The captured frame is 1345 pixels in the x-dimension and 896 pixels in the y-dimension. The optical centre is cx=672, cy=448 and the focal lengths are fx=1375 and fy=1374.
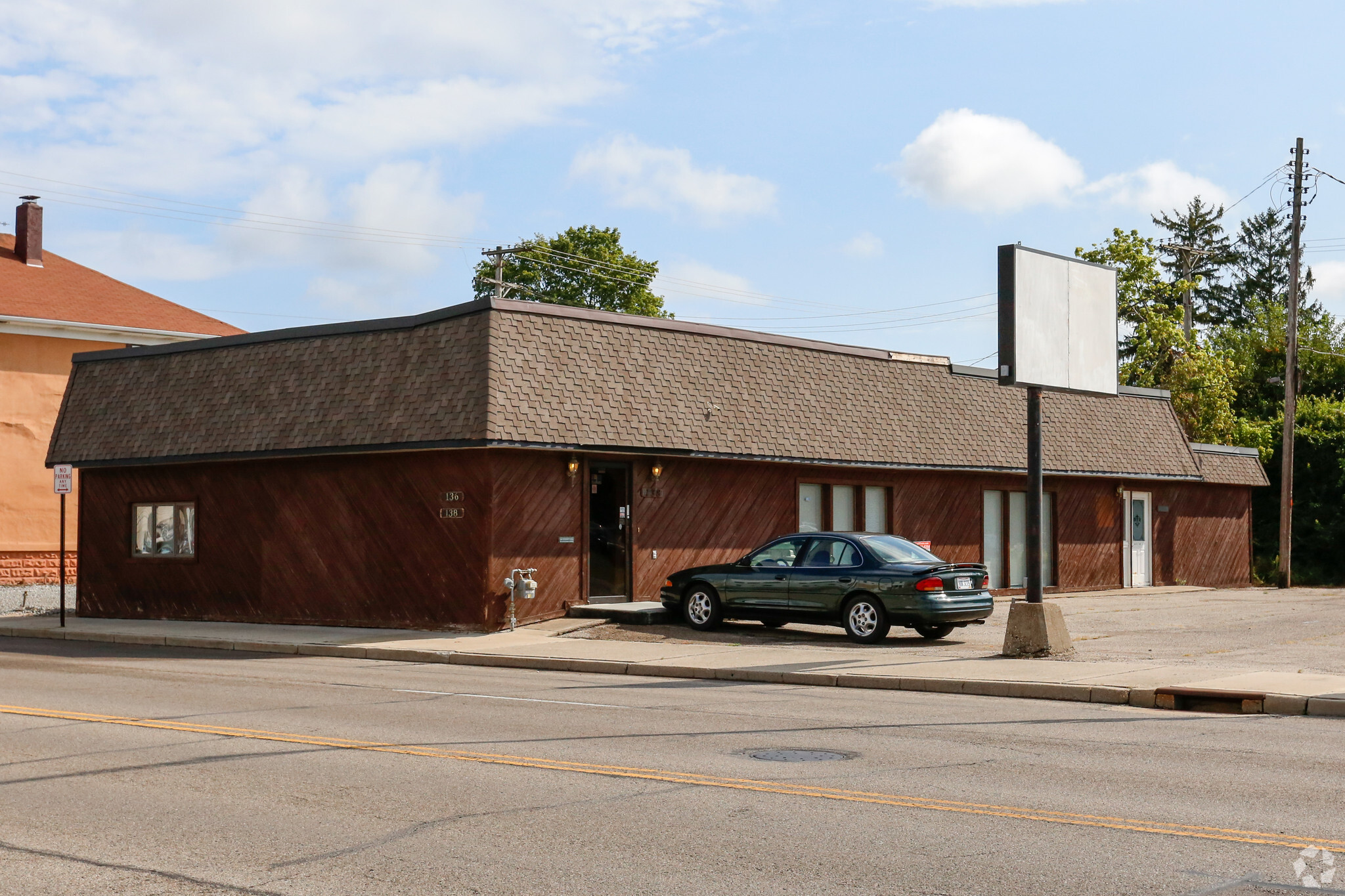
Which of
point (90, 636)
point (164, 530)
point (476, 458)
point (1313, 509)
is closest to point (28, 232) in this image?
point (164, 530)

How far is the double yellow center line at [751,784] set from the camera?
7.47 metres

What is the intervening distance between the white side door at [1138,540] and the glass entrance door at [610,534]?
609 inches

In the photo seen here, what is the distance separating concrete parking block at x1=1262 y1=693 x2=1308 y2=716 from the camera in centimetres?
1341

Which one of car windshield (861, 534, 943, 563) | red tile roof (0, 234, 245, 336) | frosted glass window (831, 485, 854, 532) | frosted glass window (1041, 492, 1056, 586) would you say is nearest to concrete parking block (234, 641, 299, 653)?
car windshield (861, 534, 943, 563)

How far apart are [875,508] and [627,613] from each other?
7.89 metres

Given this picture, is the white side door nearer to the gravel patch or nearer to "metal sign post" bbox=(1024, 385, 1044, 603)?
"metal sign post" bbox=(1024, 385, 1044, 603)

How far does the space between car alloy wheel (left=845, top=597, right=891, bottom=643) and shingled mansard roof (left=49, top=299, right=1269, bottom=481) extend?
5.04m

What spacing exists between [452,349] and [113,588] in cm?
972

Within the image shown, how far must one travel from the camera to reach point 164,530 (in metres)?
26.4

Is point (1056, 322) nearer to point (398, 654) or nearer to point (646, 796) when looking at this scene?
point (398, 654)

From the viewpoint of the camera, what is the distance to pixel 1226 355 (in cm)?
5694

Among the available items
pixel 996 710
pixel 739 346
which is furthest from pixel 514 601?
pixel 996 710

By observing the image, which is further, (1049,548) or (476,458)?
(1049,548)

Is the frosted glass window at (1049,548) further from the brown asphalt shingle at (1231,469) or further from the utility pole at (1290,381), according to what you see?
the utility pole at (1290,381)
